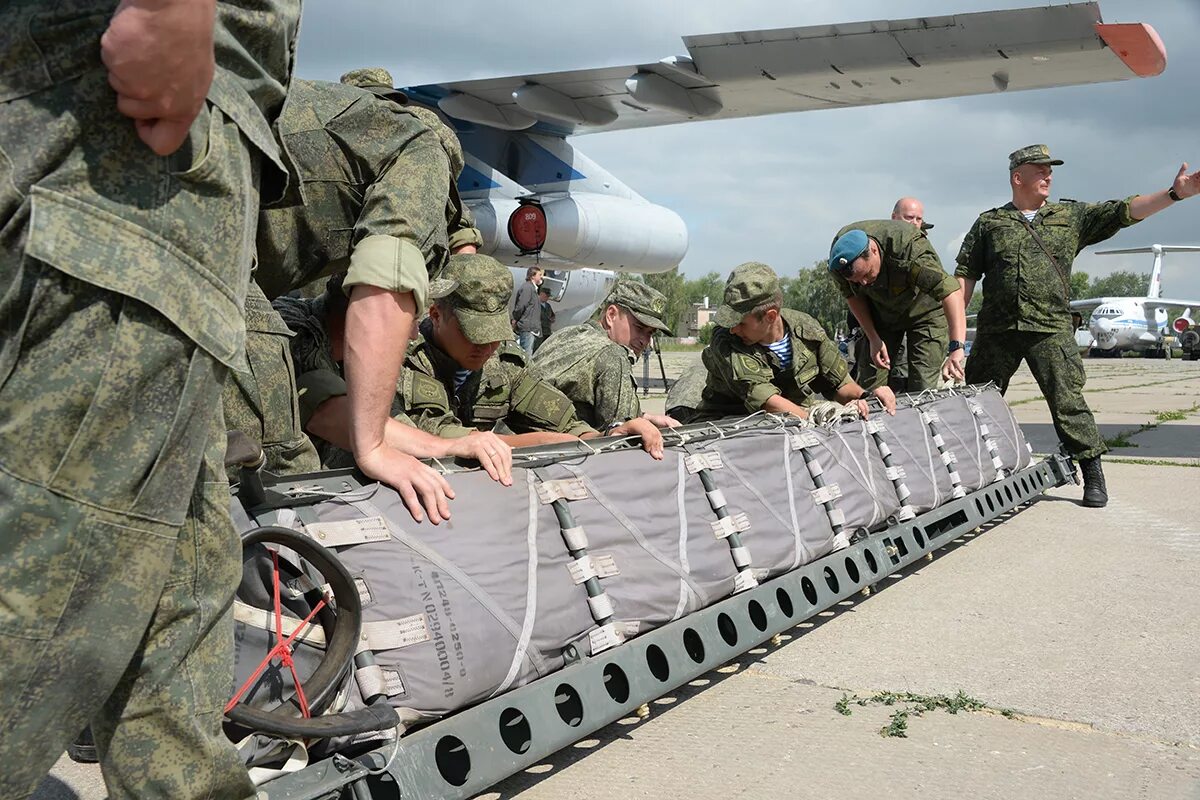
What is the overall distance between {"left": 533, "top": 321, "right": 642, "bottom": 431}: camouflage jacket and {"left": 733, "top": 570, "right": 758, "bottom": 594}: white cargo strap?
1.65 meters

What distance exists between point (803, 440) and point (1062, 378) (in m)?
3.03

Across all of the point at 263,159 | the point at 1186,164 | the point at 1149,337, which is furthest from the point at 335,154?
the point at 1149,337

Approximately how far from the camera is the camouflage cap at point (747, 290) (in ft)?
16.9

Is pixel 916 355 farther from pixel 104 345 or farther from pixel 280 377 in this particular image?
pixel 104 345

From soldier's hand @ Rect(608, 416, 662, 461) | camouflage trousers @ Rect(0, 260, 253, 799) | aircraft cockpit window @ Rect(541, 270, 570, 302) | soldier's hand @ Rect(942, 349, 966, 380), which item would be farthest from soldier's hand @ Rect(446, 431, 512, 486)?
aircraft cockpit window @ Rect(541, 270, 570, 302)

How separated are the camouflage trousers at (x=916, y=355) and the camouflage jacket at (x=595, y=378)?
2.61m

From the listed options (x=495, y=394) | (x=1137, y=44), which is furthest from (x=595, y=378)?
(x=1137, y=44)

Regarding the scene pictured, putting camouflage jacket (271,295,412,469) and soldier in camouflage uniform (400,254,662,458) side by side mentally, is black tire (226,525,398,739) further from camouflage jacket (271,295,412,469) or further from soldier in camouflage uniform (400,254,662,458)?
soldier in camouflage uniform (400,254,662,458)

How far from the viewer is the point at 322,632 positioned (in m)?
2.16

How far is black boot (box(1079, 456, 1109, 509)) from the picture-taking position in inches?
236

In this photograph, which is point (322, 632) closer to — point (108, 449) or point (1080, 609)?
point (108, 449)

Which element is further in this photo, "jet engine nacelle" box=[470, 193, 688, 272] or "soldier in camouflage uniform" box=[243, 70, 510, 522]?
"jet engine nacelle" box=[470, 193, 688, 272]

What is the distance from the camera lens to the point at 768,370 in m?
5.42

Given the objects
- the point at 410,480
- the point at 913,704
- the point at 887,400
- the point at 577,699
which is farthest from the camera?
the point at 887,400
